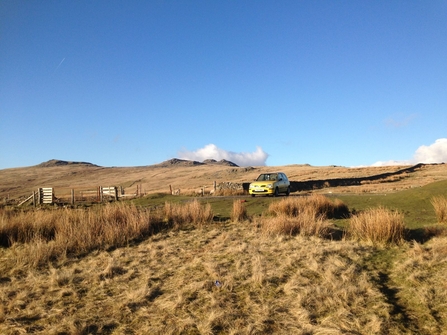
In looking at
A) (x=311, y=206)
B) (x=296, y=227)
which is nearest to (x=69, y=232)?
(x=296, y=227)

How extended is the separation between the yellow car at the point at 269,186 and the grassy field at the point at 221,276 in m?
10.1

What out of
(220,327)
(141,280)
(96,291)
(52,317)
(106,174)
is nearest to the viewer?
(220,327)

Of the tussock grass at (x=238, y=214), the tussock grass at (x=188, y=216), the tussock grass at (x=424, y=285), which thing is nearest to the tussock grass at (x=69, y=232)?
the tussock grass at (x=188, y=216)

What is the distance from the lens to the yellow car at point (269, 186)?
21.8 m

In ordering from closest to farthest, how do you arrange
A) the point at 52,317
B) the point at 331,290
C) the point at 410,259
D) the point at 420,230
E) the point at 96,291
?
the point at 52,317
the point at 331,290
the point at 96,291
the point at 410,259
the point at 420,230

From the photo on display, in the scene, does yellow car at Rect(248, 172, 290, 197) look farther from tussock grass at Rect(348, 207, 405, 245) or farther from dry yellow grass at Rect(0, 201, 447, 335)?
tussock grass at Rect(348, 207, 405, 245)

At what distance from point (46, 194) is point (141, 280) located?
24.7 meters

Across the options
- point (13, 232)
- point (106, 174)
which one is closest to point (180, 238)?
point (13, 232)

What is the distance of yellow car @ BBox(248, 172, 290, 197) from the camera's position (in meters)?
21.8

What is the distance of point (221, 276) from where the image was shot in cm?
658

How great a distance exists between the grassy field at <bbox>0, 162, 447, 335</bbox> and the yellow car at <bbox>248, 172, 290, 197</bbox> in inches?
399

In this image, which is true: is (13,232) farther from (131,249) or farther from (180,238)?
(180,238)

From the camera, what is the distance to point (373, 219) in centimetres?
916

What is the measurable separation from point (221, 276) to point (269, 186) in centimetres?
1550
